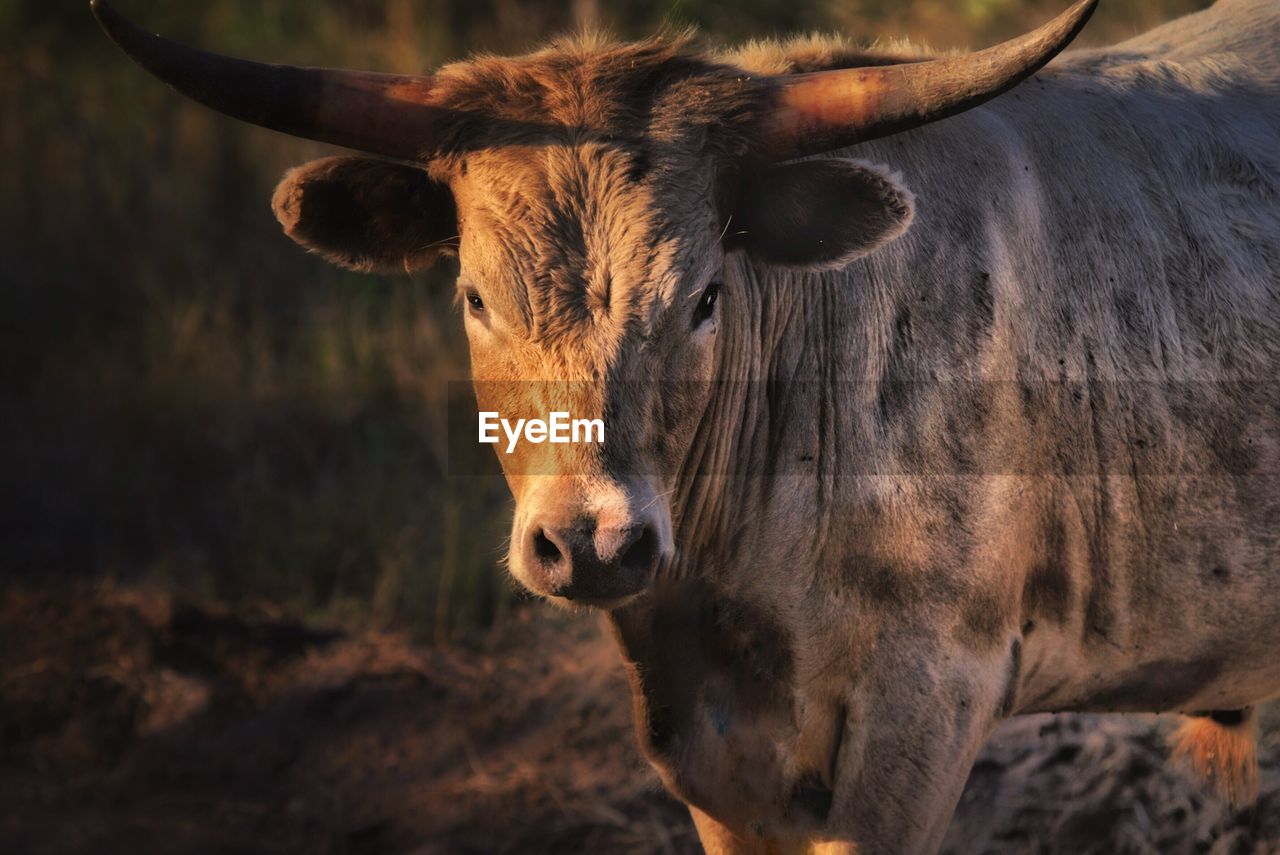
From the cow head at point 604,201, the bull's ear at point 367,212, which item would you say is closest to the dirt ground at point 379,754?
the cow head at point 604,201

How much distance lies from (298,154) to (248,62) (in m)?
7.07

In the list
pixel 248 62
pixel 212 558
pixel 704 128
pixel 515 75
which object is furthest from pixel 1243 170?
pixel 212 558

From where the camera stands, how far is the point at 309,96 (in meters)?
3.46

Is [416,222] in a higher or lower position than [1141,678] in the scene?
higher

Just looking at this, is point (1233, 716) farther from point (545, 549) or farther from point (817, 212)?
point (545, 549)

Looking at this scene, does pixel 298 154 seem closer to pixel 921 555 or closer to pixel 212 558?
pixel 212 558

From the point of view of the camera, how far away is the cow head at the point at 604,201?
318 centimetres

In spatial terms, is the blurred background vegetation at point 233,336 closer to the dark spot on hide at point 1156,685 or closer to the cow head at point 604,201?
the dark spot on hide at point 1156,685

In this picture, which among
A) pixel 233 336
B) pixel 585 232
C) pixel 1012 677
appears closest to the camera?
pixel 585 232

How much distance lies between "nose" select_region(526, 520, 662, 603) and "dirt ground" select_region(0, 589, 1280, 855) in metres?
2.27

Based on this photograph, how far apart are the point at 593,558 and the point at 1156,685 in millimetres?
1852

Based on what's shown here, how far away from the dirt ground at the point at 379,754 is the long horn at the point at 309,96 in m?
2.71

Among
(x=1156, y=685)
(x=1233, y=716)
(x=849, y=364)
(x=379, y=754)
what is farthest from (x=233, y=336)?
(x=1156, y=685)

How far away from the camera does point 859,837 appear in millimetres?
3709
